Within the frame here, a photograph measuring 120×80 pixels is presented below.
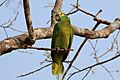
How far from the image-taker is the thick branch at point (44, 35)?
1.90 metres

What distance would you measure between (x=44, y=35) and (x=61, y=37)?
2.44 ft

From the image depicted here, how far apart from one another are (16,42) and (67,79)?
417 millimetres

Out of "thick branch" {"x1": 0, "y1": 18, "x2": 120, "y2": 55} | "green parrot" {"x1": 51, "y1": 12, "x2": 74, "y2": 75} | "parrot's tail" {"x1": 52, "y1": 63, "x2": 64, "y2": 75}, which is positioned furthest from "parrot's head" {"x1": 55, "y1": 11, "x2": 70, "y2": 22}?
"parrot's tail" {"x1": 52, "y1": 63, "x2": 64, "y2": 75}

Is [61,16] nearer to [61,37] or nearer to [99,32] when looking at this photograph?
[61,37]

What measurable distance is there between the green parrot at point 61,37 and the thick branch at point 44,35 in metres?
0.22

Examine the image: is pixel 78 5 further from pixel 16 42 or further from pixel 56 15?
pixel 16 42

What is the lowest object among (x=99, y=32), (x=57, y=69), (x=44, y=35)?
(x=57, y=69)

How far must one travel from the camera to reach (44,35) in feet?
7.27

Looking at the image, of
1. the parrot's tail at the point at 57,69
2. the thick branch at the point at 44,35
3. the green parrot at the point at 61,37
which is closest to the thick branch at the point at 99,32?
the thick branch at the point at 44,35

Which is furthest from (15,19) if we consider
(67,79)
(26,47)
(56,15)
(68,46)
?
(26,47)

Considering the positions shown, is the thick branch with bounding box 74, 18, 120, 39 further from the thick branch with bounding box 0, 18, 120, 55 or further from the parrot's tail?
the parrot's tail

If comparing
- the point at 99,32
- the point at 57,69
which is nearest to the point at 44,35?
the point at 57,69

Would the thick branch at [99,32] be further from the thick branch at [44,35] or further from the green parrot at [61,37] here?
the green parrot at [61,37]

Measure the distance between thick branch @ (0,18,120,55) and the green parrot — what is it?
225 mm
